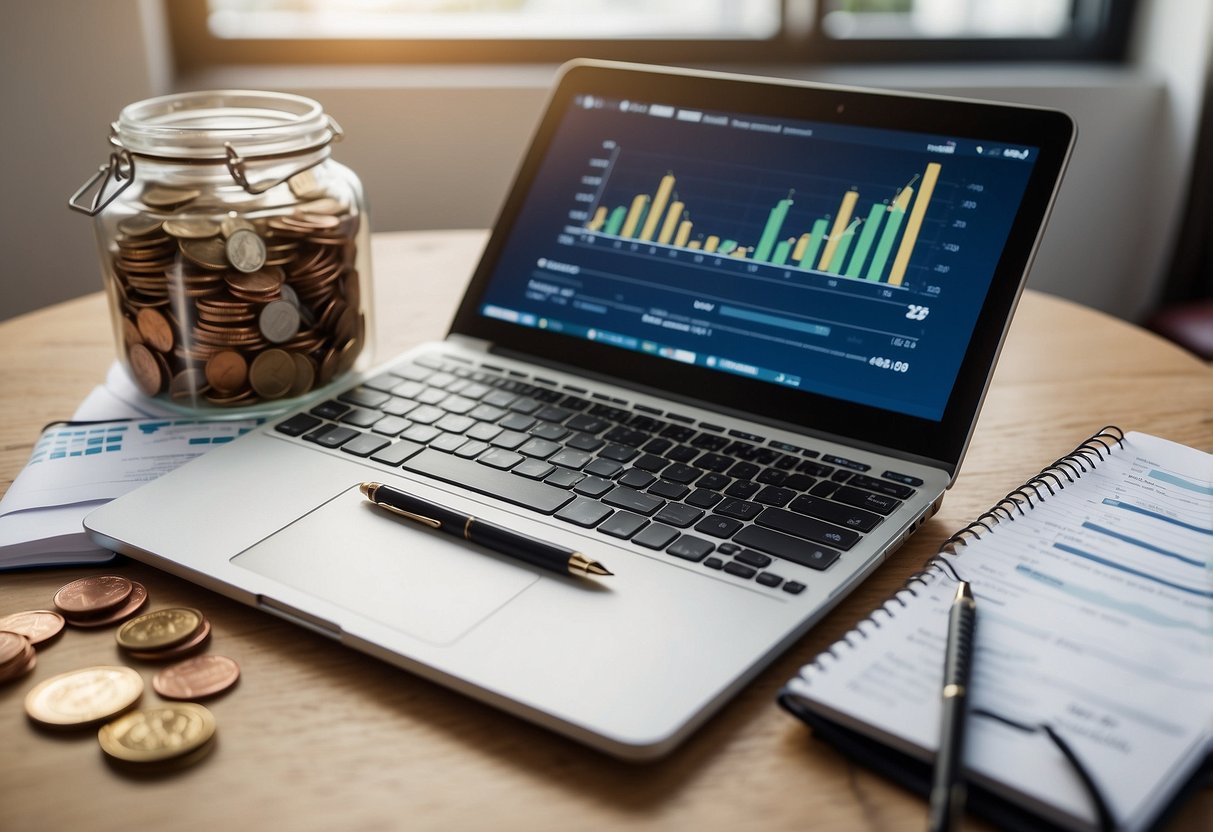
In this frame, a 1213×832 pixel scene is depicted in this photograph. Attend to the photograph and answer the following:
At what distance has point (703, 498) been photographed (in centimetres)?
70

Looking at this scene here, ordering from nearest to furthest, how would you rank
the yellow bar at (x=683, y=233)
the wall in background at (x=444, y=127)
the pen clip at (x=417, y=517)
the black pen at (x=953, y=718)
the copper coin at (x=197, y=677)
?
the black pen at (x=953, y=718) < the copper coin at (x=197, y=677) < the pen clip at (x=417, y=517) < the yellow bar at (x=683, y=233) < the wall in background at (x=444, y=127)

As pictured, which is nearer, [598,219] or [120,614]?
[120,614]

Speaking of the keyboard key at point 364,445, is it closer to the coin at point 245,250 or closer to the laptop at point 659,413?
the laptop at point 659,413

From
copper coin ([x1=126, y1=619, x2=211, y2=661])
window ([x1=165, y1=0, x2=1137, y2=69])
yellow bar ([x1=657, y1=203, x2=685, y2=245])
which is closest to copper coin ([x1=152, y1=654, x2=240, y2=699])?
copper coin ([x1=126, y1=619, x2=211, y2=661])

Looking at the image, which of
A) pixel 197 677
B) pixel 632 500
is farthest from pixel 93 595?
pixel 632 500

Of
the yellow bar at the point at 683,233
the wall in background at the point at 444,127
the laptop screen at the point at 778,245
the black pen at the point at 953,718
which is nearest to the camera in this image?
the black pen at the point at 953,718

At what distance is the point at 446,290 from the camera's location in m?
1.21

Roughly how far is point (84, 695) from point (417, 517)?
21 centimetres

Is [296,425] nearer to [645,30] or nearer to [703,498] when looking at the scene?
[703,498]

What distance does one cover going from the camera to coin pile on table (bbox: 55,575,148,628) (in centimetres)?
62

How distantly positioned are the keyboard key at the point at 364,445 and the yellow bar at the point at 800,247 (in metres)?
0.34

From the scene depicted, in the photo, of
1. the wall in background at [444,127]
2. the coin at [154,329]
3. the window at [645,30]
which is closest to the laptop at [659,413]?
the coin at [154,329]

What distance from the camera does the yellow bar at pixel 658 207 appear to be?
0.91 metres

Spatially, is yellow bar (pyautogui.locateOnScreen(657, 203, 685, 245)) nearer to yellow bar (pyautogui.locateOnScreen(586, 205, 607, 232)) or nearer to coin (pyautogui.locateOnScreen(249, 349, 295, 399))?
yellow bar (pyautogui.locateOnScreen(586, 205, 607, 232))
